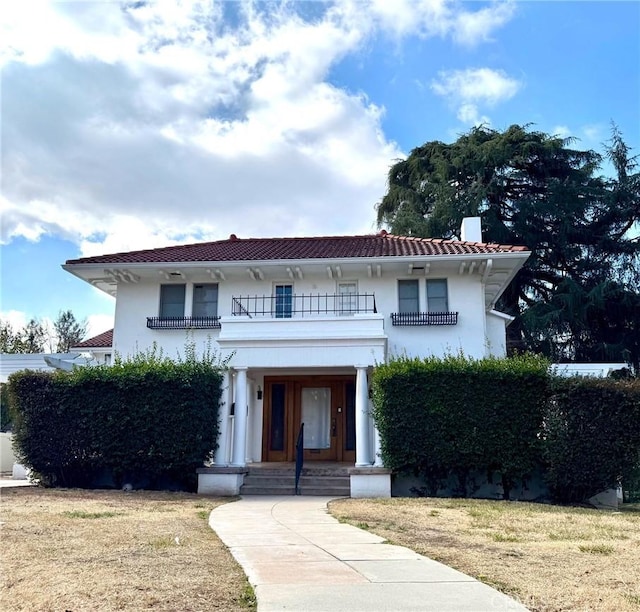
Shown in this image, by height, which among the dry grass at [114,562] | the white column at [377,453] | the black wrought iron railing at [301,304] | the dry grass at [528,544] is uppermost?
the black wrought iron railing at [301,304]

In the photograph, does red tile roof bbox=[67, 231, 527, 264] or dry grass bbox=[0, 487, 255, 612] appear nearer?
dry grass bbox=[0, 487, 255, 612]

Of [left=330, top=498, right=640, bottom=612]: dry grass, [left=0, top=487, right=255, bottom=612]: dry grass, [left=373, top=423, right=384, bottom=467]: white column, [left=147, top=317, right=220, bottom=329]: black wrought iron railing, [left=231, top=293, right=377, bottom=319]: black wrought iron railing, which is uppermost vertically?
[left=231, top=293, right=377, bottom=319]: black wrought iron railing

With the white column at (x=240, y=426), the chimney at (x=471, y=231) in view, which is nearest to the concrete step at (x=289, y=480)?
the white column at (x=240, y=426)

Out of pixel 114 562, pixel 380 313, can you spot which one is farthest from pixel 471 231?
pixel 114 562

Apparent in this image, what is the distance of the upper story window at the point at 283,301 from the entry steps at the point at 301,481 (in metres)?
4.49

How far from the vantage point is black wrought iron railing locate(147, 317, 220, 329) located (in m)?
18.2

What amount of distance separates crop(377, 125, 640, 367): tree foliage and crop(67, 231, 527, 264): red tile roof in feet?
35.1

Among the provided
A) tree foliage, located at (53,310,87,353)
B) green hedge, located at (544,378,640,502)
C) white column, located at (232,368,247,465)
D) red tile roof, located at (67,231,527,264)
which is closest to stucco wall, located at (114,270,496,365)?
red tile roof, located at (67,231,527,264)

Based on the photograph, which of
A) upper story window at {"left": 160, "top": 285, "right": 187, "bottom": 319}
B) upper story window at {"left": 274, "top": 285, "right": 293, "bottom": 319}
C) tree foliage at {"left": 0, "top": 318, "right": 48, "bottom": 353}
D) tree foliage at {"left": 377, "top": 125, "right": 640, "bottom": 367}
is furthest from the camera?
tree foliage at {"left": 0, "top": 318, "right": 48, "bottom": 353}

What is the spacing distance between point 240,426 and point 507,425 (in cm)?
635

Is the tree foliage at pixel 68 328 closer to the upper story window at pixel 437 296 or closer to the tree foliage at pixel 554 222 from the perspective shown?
the tree foliage at pixel 554 222

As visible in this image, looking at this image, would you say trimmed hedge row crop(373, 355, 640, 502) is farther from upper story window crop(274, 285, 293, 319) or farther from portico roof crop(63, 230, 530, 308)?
upper story window crop(274, 285, 293, 319)

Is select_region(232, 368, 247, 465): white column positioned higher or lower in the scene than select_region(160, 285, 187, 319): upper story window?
lower

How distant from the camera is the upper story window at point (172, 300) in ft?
61.5
